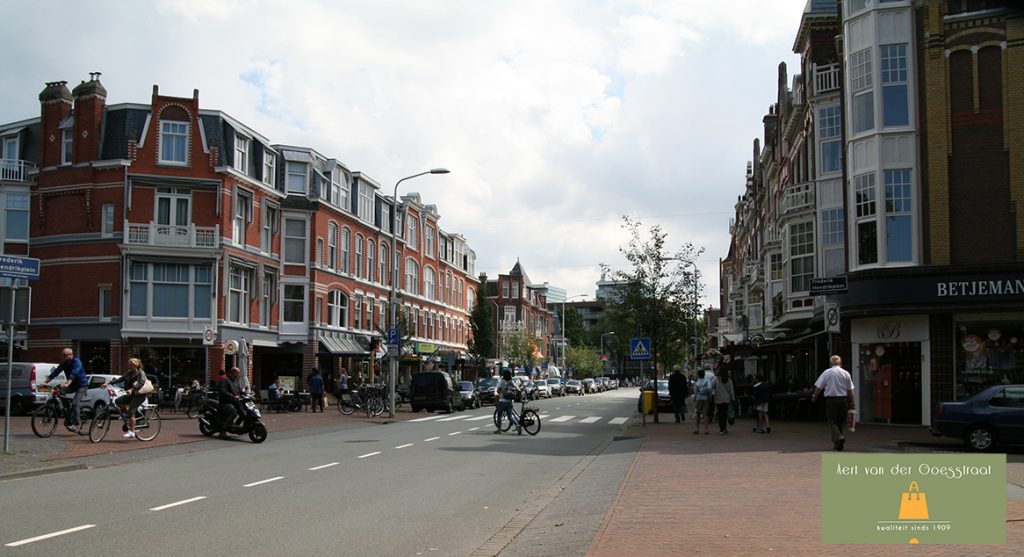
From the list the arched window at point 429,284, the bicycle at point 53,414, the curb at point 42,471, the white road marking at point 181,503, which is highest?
the arched window at point 429,284

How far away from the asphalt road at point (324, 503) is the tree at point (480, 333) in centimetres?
5235

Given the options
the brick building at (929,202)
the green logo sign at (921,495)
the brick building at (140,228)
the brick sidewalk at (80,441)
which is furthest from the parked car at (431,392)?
the green logo sign at (921,495)

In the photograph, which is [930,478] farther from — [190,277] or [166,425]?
[190,277]

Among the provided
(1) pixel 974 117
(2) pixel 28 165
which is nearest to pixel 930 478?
(1) pixel 974 117

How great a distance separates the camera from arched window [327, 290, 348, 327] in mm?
50438

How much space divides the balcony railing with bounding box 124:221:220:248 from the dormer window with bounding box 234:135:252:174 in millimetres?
3518

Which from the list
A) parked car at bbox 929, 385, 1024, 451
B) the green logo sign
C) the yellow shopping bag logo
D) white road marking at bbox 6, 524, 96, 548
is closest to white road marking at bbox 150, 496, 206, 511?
white road marking at bbox 6, 524, 96, 548

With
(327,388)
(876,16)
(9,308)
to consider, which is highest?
(876,16)

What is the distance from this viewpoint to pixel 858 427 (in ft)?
84.7

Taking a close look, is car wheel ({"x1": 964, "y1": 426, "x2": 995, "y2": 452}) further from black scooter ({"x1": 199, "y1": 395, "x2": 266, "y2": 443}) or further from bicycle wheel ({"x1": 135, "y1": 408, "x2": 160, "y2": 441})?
bicycle wheel ({"x1": 135, "y1": 408, "x2": 160, "y2": 441})

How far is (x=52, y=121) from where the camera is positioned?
3991 centimetres

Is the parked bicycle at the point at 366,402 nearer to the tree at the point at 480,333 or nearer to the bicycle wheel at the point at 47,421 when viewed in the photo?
the bicycle wheel at the point at 47,421

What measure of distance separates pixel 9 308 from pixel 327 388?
32963mm

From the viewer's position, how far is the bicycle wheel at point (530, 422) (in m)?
24.7
